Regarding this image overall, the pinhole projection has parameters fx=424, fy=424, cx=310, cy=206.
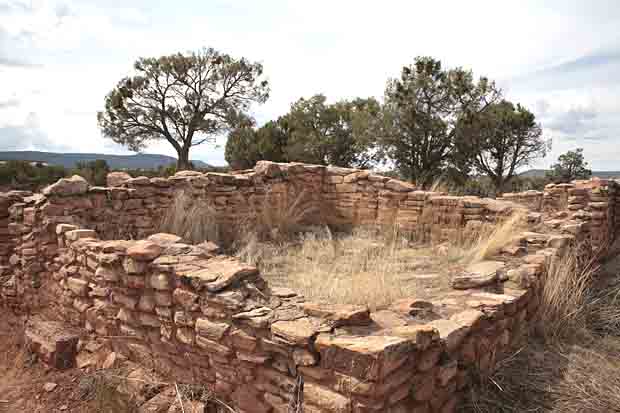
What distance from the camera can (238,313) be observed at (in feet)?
9.09

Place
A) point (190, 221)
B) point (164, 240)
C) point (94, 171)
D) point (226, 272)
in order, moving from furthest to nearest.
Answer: point (94, 171)
point (190, 221)
point (164, 240)
point (226, 272)

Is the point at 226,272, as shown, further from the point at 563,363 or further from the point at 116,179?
the point at 116,179

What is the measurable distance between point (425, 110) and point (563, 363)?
16.7 meters

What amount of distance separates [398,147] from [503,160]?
557 centimetres

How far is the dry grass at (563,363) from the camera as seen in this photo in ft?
8.96

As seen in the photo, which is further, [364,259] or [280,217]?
[280,217]

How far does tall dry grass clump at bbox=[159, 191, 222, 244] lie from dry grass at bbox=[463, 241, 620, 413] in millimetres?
4425

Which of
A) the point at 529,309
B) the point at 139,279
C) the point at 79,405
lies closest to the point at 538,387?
the point at 529,309

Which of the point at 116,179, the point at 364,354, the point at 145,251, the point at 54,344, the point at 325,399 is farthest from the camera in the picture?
the point at 116,179

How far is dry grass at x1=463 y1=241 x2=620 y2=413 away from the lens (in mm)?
2730

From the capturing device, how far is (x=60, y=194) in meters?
5.45

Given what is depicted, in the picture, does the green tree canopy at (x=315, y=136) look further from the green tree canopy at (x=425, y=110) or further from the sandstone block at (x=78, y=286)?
the sandstone block at (x=78, y=286)

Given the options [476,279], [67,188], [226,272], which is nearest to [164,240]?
[226,272]

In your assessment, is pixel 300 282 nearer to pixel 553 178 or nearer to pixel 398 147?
pixel 398 147
